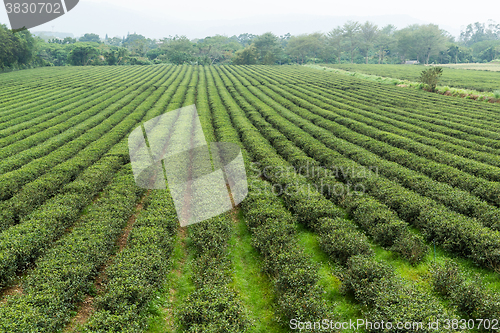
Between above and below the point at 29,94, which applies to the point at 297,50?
above

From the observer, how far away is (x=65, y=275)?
301 inches

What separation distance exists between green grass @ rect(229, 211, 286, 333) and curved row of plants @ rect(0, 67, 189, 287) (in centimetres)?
671

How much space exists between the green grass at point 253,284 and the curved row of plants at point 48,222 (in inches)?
264

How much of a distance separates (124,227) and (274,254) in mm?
6676

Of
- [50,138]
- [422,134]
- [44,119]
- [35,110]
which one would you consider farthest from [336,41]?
[50,138]

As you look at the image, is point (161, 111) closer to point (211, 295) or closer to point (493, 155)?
point (211, 295)

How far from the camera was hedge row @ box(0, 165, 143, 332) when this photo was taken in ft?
20.9

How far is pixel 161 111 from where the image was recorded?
1166 inches

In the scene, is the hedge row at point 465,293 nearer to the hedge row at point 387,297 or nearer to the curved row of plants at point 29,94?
the hedge row at point 387,297

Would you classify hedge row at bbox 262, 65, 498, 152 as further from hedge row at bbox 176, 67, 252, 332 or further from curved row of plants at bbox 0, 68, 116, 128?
curved row of plants at bbox 0, 68, 116, 128

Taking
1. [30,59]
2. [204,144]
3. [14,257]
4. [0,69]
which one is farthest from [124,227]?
[30,59]

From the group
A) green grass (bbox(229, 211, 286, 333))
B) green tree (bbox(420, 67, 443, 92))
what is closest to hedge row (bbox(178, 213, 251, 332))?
green grass (bbox(229, 211, 286, 333))
